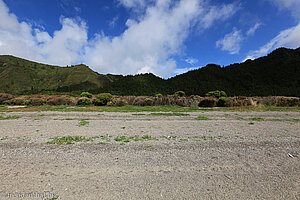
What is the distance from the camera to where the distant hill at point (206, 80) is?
40.6 m

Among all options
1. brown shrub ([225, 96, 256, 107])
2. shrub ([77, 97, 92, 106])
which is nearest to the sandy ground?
brown shrub ([225, 96, 256, 107])

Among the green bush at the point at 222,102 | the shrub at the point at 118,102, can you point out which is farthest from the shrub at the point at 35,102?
the green bush at the point at 222,102

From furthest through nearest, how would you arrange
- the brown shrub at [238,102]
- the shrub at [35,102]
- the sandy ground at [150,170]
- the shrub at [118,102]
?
1. the shrub at [35,102]
2. the shrub at [118,102]
3. the brown shrub at [238,102]
4. the sandy ground at [150,170]

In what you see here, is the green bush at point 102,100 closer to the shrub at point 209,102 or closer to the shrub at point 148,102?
the shrub at point 148,102

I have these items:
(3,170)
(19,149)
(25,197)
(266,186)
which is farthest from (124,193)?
(19,149)

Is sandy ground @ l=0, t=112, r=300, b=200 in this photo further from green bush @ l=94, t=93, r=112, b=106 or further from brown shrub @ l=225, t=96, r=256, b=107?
green bush @ l=94, t=93, r=112, b=106

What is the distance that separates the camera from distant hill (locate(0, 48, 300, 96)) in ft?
133

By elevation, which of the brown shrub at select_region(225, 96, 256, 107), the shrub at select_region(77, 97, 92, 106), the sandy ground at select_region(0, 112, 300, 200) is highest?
the shrub at select_region(77, 97, 92, 106)

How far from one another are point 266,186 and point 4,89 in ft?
316

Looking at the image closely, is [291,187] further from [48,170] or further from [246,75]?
[246,75]

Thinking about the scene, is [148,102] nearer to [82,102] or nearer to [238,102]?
[82,102]

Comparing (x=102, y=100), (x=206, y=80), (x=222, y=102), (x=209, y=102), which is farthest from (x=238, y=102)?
(x=206, y=80)

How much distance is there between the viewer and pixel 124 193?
2236mm

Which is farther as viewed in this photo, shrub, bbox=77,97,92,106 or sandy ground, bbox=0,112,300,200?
shrub, bbox=77,97,92,106
